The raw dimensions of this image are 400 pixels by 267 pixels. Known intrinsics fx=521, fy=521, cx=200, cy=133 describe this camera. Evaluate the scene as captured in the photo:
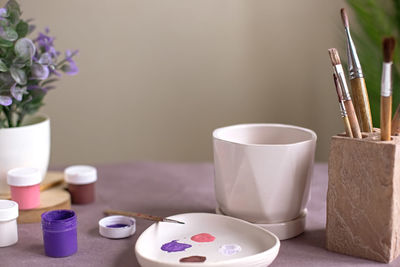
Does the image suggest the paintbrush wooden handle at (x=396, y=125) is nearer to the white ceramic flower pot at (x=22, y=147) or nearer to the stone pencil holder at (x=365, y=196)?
the stone pencil holder at (x=365, y=196)

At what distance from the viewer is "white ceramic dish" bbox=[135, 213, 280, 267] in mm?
632

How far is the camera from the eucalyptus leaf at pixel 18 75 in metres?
0.81

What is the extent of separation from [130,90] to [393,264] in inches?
42.8

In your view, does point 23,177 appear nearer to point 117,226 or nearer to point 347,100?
point 117,226

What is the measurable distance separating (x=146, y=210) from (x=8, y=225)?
0.75 ft

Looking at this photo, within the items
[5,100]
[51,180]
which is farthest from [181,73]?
[5,100]

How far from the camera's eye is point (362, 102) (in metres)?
0.72

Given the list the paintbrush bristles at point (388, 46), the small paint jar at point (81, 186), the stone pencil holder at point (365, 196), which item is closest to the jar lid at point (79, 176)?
the small paint jar at point (81, 186)

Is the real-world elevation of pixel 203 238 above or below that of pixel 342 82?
below

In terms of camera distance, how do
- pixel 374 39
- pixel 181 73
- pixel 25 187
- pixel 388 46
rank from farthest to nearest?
pixel 181 73, pixel 374 39, pixel 25 187, pixel 388 46

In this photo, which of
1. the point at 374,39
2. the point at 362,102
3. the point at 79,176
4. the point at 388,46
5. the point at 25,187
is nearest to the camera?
the point at 388,46

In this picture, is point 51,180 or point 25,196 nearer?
point 25,196

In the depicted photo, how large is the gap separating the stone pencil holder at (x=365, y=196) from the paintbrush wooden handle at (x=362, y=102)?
2 centimetres

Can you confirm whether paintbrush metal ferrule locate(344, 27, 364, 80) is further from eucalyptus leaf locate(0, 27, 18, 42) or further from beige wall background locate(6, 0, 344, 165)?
beige wall background locate(6, 0, 344, 165)
